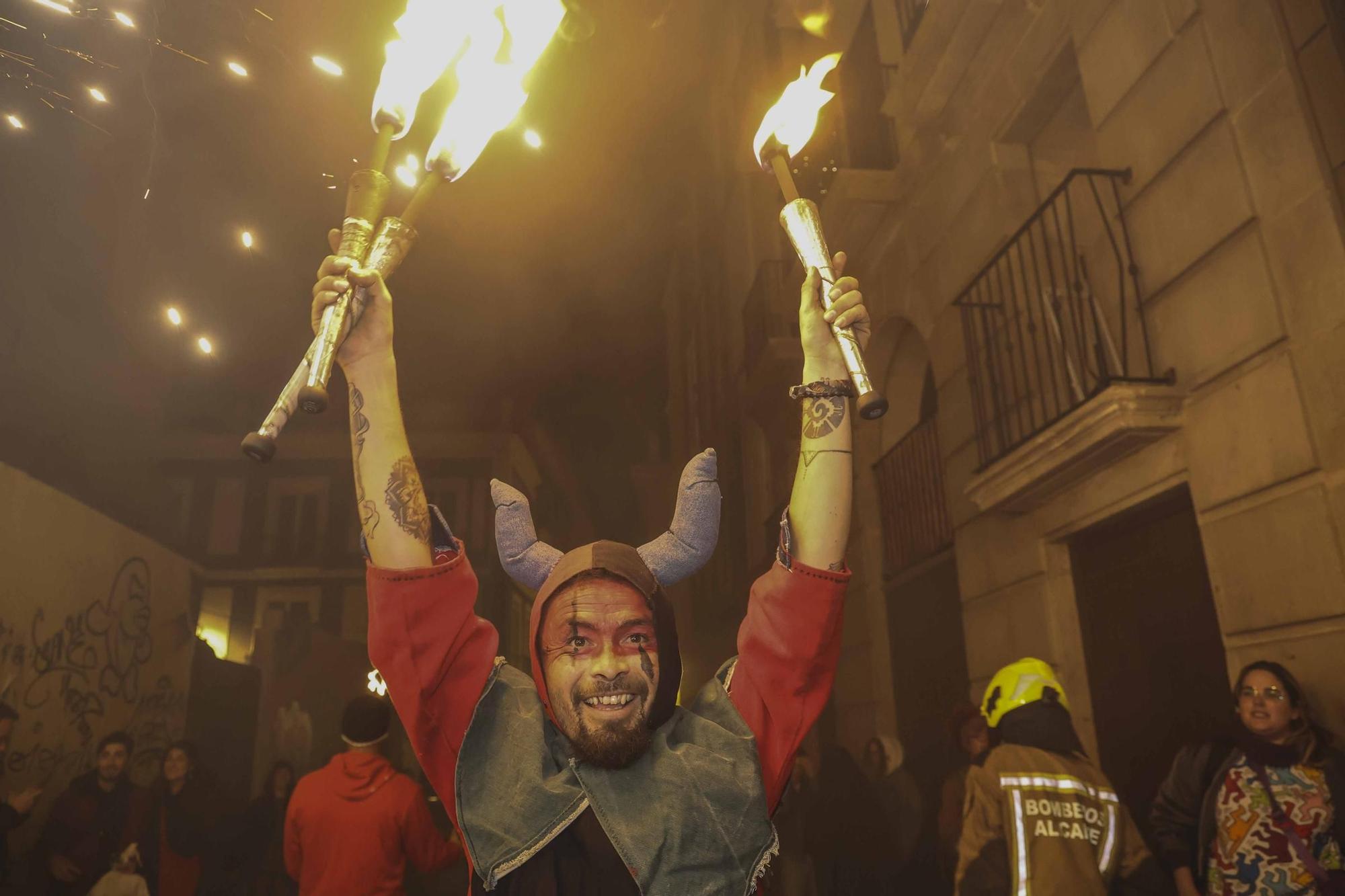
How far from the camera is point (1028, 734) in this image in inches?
122

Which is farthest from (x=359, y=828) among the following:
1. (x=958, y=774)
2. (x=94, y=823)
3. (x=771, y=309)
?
(x=771, y=309)

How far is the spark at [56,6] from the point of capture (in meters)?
4.29

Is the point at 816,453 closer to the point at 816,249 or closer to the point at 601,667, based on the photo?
the point at 816,249

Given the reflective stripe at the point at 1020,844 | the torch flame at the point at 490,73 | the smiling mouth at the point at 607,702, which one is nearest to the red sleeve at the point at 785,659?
the smiling mouth at the point at 607,702

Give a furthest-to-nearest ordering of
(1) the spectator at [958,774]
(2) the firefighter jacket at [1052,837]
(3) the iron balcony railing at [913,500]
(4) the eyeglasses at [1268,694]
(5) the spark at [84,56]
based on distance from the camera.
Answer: (3) the iron balcony railing at [913,500]
(1) the spectator at [958,774]
(5) the spark at [84,56]
(4) the eyeglasses at [1268,694]
(2) the firefighter jacket at [1052,837]

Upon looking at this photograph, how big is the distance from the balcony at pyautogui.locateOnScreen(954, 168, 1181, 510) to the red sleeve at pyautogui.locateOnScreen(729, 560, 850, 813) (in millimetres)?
2961

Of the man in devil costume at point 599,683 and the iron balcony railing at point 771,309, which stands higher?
the iron balcony railing at point 771,309

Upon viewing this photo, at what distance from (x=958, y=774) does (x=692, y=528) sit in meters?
3.85

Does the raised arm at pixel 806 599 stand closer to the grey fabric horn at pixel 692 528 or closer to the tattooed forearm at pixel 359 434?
the grey fabric horn at pixel 692 528

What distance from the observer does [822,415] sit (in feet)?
6.23

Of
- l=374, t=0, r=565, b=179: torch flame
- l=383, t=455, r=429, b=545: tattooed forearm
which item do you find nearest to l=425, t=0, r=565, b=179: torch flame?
l=374, t=0, r=565, b=179: torch flame

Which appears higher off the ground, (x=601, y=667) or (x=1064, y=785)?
(x=601, y=667)

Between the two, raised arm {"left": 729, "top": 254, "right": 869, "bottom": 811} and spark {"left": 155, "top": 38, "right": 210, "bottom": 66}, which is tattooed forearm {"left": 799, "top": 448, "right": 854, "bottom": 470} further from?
spark {"left": 155, "top": 38, "right": 210, "bottom": 66}

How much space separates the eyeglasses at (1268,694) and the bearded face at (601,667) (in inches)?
101
